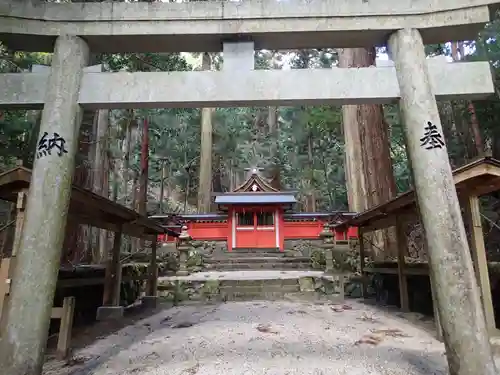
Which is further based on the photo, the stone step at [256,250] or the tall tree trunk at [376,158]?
the stone step at [256,250]

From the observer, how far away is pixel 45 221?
3.29 m

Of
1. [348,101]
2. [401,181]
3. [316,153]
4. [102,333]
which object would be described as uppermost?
[316,153]

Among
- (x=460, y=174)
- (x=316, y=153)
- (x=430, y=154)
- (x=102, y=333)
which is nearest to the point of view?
(x=430, y=154)

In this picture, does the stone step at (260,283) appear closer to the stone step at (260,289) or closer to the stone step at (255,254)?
the stone step at (260,289)

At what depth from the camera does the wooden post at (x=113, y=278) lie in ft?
23.8

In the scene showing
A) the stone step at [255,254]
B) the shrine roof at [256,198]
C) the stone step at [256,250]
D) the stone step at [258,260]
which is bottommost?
the stone step at [258,260]

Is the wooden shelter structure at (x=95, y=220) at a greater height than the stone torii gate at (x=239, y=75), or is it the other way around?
the stone torii gate at (x=239, y=75)

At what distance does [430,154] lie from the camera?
3.42 m

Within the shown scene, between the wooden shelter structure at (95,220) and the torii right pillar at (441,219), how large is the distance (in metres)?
3.93

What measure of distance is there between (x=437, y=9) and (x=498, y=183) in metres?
2.66

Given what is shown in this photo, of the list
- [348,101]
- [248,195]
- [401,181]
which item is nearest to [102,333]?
[348,101]

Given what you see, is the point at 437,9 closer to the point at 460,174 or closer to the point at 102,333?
the point at 460,174

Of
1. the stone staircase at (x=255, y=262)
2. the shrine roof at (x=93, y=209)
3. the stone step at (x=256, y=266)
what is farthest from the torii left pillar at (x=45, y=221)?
the stone step at (x=256, y=266)

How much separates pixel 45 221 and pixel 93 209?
2.90 metres
